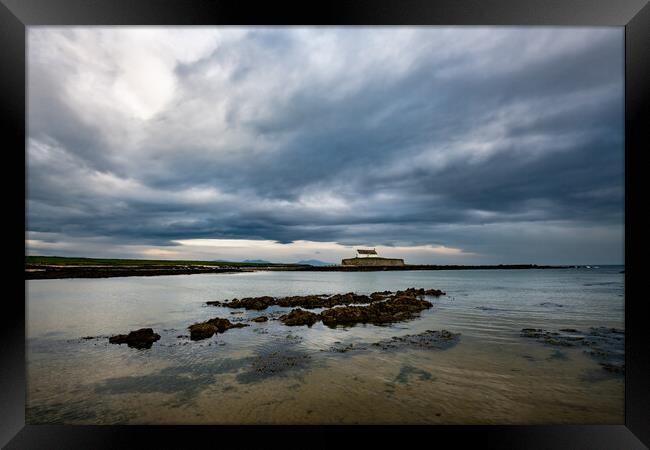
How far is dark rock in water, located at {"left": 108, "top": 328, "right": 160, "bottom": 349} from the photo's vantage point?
7.87 meters

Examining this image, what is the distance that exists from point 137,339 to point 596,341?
14353 mm

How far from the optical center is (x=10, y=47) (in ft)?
10.4

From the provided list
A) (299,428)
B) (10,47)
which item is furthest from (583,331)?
(10,47)

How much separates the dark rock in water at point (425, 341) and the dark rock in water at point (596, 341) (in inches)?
109

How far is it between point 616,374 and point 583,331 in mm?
5096

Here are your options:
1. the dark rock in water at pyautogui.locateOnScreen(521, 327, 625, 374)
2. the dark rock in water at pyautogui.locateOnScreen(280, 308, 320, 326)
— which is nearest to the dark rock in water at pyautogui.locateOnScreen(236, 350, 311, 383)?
the dark rock in water at pyautogui.locateOnScreen(280, 308, 320, 326)

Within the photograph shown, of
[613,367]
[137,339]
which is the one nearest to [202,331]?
[137,339]

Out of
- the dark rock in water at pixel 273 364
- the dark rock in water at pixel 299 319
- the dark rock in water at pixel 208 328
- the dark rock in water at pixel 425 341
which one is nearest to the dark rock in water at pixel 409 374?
the dark rock in water at pixel 425 341

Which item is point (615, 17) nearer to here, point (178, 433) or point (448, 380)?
point (448, 380)

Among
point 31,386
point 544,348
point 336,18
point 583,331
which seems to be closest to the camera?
point 336,18

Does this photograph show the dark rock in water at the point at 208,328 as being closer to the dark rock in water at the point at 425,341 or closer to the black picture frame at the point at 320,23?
the dark rock in water at the point at 425,341

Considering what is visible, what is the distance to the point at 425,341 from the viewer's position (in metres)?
8.37

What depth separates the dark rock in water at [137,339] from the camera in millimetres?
7866

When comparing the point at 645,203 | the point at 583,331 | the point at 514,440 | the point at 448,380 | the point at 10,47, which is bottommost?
the point at 583,331
